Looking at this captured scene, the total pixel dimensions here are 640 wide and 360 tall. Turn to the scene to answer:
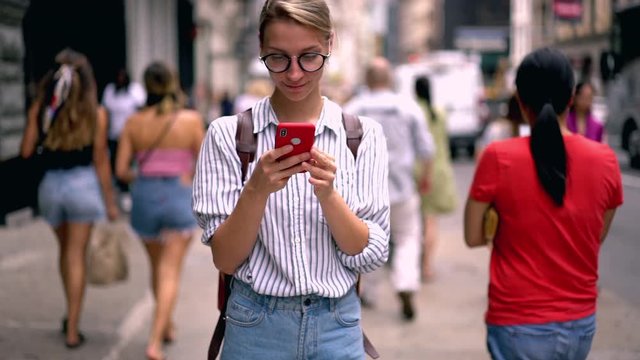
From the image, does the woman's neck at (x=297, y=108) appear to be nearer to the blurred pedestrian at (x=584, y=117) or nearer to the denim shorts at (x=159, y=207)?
the denim shorts at (x=159, y=207)

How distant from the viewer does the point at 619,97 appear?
63.1 ft

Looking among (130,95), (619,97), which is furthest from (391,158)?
(619,97)

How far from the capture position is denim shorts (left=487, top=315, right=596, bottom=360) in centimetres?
290

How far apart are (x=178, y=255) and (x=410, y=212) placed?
206cm

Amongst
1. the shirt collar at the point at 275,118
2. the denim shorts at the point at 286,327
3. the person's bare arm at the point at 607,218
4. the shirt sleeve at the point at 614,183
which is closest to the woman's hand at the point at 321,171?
the shirt collar at the point at 275,118

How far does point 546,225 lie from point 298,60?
1.11 m

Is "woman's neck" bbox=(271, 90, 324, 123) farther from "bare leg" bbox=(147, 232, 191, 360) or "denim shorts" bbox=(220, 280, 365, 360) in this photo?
"bare leg" bbox=(147, 232, 191, 360)

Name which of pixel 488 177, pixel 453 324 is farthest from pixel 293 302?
pixel 453 324

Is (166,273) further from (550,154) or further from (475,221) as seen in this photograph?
(550,154)

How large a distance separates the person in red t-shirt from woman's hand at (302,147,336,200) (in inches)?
36.2

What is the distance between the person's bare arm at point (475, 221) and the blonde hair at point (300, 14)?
0.93 m

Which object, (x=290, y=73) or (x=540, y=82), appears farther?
(x=540, y=82)

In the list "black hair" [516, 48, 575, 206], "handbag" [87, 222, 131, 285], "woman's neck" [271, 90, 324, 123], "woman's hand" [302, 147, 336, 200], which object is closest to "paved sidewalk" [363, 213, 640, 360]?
"handbag" [87, 222, 131, 285]

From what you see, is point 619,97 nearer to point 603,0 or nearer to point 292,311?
point 292,311
